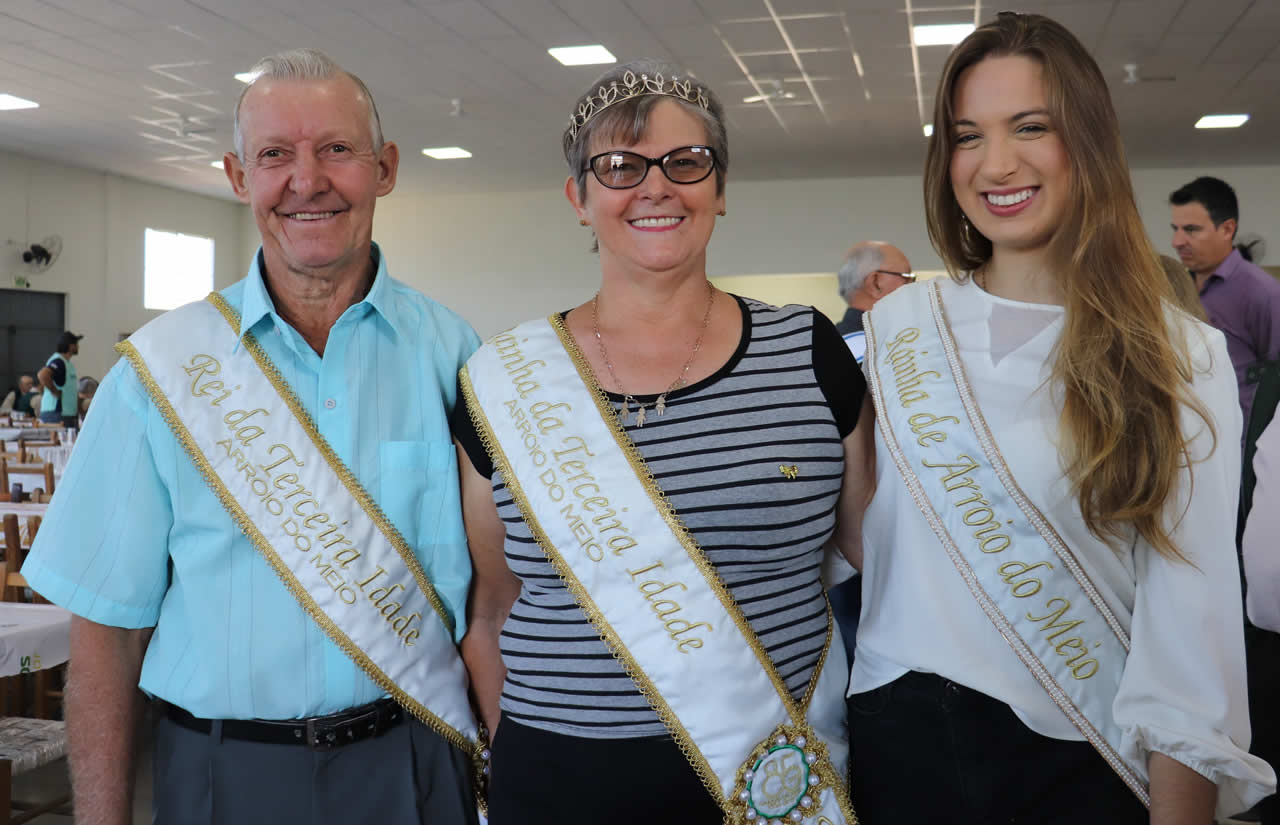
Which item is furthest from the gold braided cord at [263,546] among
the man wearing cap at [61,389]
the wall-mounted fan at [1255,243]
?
the wall-mounted fan at [1255,243]

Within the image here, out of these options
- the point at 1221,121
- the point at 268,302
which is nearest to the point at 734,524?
the point at 268,302

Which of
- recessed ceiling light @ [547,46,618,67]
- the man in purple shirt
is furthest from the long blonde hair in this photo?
recessed ceiling light @ [547,46,618,67]

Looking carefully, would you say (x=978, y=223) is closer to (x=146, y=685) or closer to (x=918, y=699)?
(x=918, y=699)

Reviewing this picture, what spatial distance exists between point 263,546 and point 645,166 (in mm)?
714

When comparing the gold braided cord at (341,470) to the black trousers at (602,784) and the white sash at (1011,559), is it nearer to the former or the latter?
the black trousers at (602,784)

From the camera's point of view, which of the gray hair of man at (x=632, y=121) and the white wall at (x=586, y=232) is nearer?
the gray hair of man at (x=632, y=121)

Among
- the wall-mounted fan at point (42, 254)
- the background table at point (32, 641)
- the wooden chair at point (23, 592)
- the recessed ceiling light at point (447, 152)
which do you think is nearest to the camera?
the background table at point (32, 641)

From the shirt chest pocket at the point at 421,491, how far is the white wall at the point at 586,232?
37.2 ft

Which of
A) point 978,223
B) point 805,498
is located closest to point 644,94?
point 978,223

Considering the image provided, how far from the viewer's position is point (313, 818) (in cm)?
140

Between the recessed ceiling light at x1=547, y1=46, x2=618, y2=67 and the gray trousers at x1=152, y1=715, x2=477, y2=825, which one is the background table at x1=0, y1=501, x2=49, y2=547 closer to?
the gray trousers at x1=152, y1=715, x2=477, y2=825

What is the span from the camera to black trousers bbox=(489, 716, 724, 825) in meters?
1.34

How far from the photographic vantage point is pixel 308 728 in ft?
4.61

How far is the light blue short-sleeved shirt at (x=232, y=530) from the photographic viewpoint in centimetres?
142
